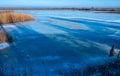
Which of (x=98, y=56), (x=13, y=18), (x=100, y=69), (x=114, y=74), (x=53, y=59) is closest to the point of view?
(x=114, y=74)

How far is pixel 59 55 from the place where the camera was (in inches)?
262

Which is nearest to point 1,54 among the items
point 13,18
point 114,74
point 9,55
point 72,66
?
point 9,55

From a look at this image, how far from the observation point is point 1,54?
664cm

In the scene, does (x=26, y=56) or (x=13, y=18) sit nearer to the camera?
(x=26, y=56)

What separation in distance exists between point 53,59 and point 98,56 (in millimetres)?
1491

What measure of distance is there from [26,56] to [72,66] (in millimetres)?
1652

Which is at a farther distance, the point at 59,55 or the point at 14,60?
the point at 59,55

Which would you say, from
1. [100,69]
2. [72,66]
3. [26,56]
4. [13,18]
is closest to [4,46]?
[26,56]

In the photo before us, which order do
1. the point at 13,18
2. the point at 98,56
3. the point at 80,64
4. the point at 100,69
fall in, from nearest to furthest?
1. the point at 100,69
2. the point at 80,64
3. the point at 98,56
4. the point at 13,18

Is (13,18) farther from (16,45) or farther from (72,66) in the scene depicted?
(72,66)

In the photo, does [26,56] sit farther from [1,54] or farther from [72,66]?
[72,66]

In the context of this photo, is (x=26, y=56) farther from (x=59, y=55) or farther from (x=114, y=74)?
(x=114, y=74)

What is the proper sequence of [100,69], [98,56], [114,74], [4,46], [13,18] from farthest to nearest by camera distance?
[13,18] → [4,46] → [98,56] → [100,69] → [114,74]

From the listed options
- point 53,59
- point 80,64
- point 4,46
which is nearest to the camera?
point 80,64
